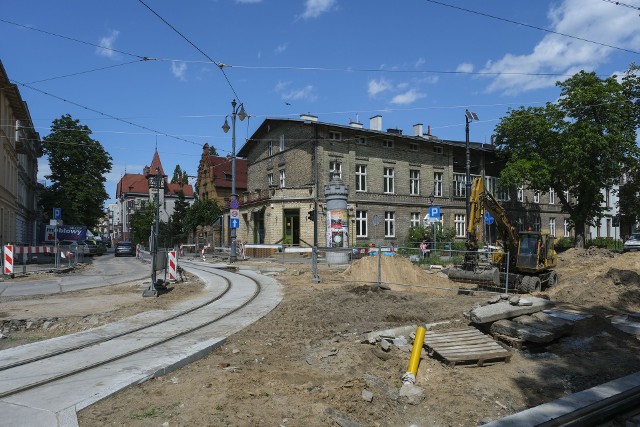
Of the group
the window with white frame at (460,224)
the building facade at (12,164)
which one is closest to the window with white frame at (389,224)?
the window with white frame at (460,224)

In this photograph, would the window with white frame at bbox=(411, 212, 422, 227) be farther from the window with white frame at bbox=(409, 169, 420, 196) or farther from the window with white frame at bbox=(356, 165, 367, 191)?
the window with white frame at bbox=(356, 165, 367, 191)

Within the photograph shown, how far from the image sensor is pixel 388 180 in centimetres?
3919

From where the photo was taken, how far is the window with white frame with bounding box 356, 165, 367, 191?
37656 millimetres

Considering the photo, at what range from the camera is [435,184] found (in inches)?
1636

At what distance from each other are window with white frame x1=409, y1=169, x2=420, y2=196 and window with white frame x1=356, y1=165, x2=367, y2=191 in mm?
4571

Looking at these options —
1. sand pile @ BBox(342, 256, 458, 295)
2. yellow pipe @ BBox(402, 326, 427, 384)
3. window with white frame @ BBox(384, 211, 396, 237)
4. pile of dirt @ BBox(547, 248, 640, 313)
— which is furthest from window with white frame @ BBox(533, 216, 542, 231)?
yellow pipe @ BBox(402, 326, 427, 384)

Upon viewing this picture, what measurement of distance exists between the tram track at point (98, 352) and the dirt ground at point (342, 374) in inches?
41.1

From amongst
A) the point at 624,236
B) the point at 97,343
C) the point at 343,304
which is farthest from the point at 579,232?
the point at 97,343

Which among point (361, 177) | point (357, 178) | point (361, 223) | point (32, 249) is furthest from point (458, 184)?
point (32, 249)

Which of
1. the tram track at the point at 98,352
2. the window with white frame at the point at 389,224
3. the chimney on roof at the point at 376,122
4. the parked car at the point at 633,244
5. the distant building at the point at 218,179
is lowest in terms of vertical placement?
the tram track at the point at 98,352

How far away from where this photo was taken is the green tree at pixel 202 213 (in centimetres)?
5334

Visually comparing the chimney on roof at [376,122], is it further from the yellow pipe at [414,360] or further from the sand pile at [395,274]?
the yellow pipe at [414,360]

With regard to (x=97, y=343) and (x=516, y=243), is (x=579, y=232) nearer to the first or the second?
(x=516, y=243)

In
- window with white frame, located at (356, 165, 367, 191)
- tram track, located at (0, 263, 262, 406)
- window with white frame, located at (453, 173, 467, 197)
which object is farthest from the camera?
window with white frame, located at (453, 173, 467, 197)
